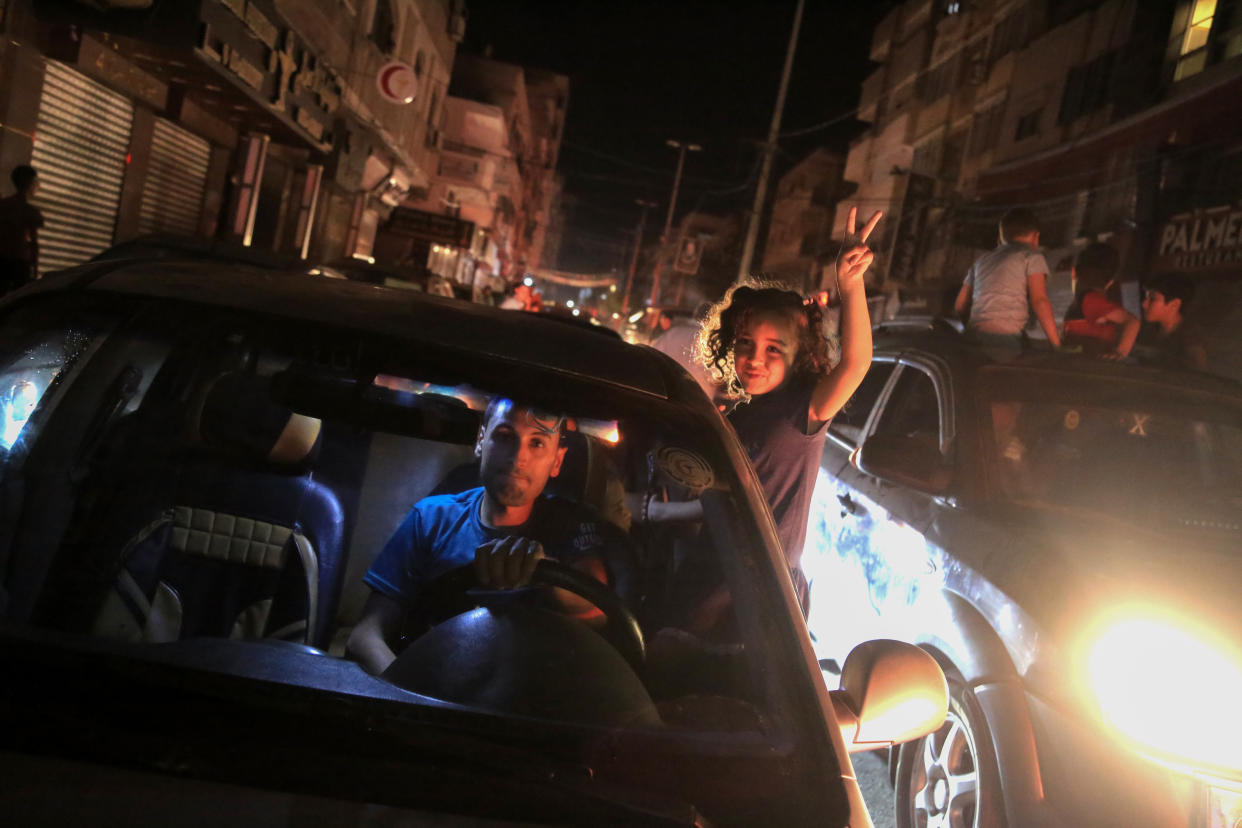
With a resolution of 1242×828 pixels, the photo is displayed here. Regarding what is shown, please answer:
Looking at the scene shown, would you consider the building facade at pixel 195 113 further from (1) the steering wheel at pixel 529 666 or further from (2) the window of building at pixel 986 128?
(2) the window of building at pixel 986 128

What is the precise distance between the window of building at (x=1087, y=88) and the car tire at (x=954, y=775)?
709 inches

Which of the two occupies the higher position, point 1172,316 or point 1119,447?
point 1172,316

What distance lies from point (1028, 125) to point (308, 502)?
2327 cm

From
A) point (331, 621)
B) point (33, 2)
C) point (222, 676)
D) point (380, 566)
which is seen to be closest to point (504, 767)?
point (222, 676)

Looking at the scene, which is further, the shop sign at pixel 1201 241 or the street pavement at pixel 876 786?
the shop sign at pixel 1201 241

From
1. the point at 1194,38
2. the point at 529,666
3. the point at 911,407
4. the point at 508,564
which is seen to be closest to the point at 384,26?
the point at 1194,38

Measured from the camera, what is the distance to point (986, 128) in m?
25.5

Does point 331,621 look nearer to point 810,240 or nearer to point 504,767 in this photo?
point 504,767

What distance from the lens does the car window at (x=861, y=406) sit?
16.2 feet

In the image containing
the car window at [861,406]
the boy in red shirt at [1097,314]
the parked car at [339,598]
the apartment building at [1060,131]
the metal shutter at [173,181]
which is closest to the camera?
the parked car at [339,598]

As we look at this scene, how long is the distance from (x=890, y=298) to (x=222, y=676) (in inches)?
1121

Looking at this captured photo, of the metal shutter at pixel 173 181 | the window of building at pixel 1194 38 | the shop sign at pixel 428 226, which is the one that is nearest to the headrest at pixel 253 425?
the metal shutter at pixel 173 181

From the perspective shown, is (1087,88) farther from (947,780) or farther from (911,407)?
(947,780)

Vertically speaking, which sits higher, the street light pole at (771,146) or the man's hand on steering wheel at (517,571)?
the street light pole at (771,146)
